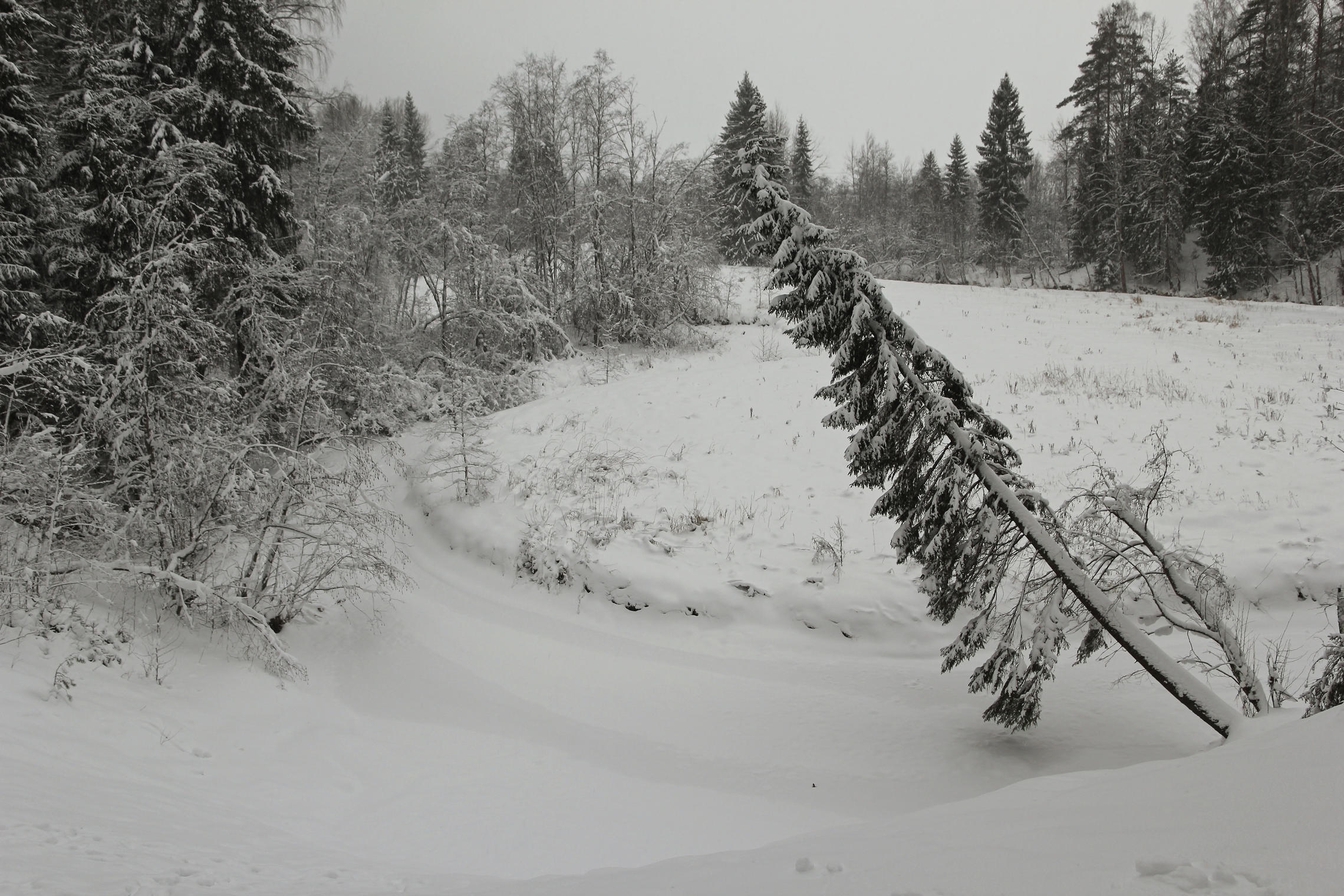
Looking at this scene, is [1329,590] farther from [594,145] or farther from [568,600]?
[594,145]

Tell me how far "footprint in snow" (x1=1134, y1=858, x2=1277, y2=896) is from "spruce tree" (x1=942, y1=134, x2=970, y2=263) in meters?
54.0

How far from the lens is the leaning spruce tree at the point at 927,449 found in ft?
20.3

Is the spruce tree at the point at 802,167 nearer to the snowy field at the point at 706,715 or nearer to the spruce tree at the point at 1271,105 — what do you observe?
the spruce tree at the point at 1271,105

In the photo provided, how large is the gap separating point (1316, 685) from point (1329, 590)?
5.84m

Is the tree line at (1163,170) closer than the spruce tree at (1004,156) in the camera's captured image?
Yes

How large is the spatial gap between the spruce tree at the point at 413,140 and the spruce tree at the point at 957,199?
130ft

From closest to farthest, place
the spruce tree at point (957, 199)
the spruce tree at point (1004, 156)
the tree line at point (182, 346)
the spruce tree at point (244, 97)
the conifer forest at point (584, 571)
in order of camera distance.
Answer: the conifer forest at point (584, 571) < the tree line at point (182, 346) < the spruce tree at point (244, 97) < the spruce tree at point (1004, 156) < the spruce tree at point (957, 199)

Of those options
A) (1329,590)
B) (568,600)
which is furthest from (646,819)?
(1329,590)

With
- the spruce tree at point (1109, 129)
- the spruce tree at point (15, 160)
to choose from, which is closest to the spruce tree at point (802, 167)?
the spruce tree at point (1109, 129)

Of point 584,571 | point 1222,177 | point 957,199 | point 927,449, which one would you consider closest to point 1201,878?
point 927,449

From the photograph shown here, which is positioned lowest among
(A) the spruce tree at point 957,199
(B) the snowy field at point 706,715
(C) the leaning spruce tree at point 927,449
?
(B) the snowy field at point 706,715

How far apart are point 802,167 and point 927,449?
46.3 meters

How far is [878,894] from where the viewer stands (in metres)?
2.84

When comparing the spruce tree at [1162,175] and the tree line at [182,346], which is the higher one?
the spruce tree at [1162,175]
